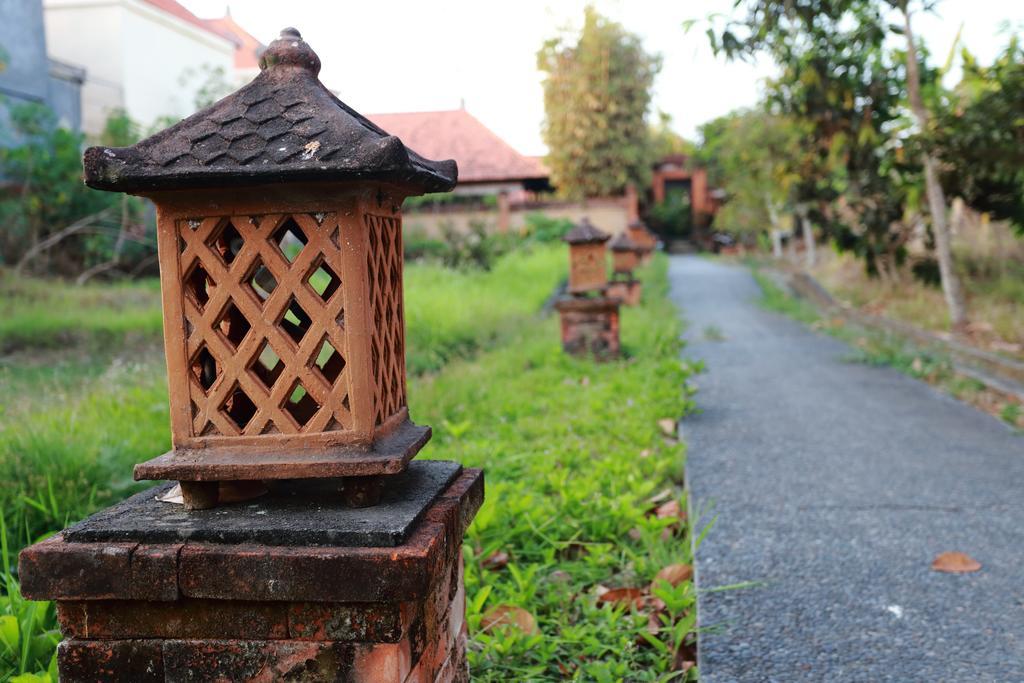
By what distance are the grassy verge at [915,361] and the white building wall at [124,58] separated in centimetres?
1156

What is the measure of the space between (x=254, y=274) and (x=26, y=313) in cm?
1024

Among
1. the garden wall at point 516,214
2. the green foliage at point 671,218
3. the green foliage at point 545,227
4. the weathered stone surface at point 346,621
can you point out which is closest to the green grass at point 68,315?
the weathered stone surface at point 346,621

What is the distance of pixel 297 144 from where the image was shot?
163cm

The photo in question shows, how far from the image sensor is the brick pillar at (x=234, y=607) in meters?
1.56

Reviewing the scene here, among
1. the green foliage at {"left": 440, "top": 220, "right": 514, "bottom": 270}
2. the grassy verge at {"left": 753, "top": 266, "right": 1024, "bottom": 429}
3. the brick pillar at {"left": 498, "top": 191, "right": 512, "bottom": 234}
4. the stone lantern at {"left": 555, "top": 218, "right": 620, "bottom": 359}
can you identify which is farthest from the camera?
the brick pillar at {"left": 498, "top": 191, "right": 512, "bottom": 234}

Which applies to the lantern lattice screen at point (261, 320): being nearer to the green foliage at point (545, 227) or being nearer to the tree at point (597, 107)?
the green foliage at point (545, 227)

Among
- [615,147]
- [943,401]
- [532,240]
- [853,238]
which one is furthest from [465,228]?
[943,401]

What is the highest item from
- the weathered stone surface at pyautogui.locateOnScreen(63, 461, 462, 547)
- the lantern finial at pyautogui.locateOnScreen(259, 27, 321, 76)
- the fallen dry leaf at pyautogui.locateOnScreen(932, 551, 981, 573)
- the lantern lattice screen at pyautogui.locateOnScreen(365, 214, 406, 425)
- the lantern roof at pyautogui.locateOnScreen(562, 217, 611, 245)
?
the lantern finial at pyautogui.locateOnScreen(259, 27, 321, 76)

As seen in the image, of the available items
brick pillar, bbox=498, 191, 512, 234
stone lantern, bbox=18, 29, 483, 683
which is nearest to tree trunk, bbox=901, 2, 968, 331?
stone lantern, bbox=18, 29, 483, 683

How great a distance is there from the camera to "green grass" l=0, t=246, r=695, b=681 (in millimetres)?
2610

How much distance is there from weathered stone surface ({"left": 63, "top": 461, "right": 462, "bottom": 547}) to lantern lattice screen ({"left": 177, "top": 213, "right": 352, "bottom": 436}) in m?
0.16

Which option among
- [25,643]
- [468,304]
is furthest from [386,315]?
[468,304]

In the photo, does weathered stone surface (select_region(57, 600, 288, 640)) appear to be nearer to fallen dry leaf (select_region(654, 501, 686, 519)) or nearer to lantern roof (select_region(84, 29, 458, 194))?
lantern roof (select_region(84, 29, 458, 194))

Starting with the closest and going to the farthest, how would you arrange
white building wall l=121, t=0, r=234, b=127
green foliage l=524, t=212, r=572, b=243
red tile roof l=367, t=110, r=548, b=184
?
red tile roof l=367, t=110, r=548, b=184, white building wall l=121, t=0, r=234, b=127, green foliage l=524, t=212, r=572, b=243
